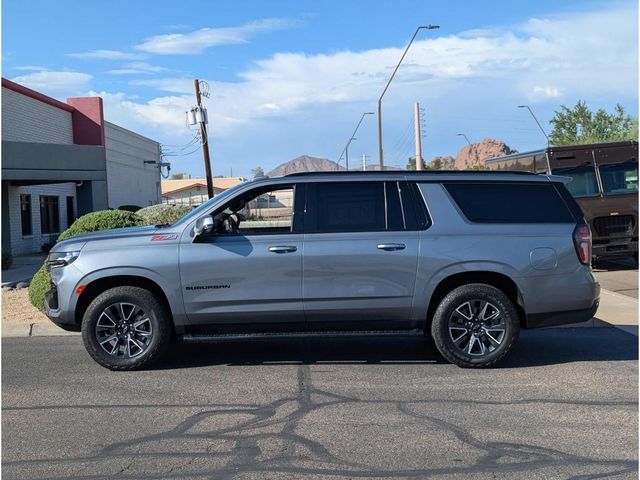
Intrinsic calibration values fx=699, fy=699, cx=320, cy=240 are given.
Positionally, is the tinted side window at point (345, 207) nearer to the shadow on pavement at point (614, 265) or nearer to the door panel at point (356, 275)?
the door panel at point (356, 275)

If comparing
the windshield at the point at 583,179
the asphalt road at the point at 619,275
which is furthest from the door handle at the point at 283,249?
the windshield at the point at 583,179

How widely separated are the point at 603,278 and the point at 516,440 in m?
10.4

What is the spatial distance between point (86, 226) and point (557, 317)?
7.42m

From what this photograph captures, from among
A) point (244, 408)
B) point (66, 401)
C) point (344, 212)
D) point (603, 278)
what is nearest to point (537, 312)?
point (344, 212)

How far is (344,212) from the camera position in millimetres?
7375

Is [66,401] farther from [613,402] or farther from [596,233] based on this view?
[596,233]

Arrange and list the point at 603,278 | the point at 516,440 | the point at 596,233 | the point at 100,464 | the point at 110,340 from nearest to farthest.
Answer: the point at 100,464, the point at 516,440, the point at 110,340, the point at 603,278, the point at 596,233

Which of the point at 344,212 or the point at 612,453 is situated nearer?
the point at 612,453

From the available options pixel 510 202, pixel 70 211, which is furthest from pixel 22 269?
pixel 510 202

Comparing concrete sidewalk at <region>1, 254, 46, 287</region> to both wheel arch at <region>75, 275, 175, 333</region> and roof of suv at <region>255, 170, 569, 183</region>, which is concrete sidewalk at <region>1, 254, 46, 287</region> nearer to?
wheel arch at <region>75, 275, 175, 333</region>

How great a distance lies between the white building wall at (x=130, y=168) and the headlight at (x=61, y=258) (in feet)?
88.2

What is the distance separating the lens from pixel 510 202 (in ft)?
24.7

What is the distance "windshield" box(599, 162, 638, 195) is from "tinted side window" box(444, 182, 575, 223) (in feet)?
30.7

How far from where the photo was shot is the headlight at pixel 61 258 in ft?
23.8
